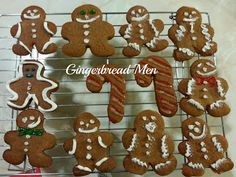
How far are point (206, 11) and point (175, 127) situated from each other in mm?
502

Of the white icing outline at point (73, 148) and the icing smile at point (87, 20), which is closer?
the white icing outline at point (73, 148)

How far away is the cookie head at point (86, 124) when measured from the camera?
38.3 inches

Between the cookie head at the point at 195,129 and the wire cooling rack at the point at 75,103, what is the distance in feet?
0.31

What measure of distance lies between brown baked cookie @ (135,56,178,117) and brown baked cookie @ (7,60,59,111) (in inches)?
9.9

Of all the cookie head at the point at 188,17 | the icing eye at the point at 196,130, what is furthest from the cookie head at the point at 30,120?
the cookie head at the point at 188,17

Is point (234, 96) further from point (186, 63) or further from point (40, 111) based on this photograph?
point (40, 111)

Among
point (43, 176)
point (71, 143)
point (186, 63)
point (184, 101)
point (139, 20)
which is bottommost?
point (43, 176)

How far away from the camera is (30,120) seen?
98 centimetres

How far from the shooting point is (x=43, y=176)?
103 cm

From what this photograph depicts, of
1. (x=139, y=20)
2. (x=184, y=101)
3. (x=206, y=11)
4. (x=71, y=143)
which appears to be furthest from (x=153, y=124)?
(x=206, y=11)

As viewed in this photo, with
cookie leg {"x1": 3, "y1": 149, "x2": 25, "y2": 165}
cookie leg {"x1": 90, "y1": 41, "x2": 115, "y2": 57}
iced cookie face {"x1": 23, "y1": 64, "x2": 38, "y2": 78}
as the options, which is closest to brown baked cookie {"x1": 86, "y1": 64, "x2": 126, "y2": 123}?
cookie leg {"x1": 90, "y1": 41, "x2": 115, "y2": 57}

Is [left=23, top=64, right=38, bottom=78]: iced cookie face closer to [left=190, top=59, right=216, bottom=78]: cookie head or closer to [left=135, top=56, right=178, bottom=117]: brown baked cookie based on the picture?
[left=135, top=56, right=178, bottom=117]: brown baked cookie

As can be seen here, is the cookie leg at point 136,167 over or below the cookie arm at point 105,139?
below

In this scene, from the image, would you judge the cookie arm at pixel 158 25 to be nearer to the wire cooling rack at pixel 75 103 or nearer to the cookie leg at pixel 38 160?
the wire cooling rack at pixel 75 103
